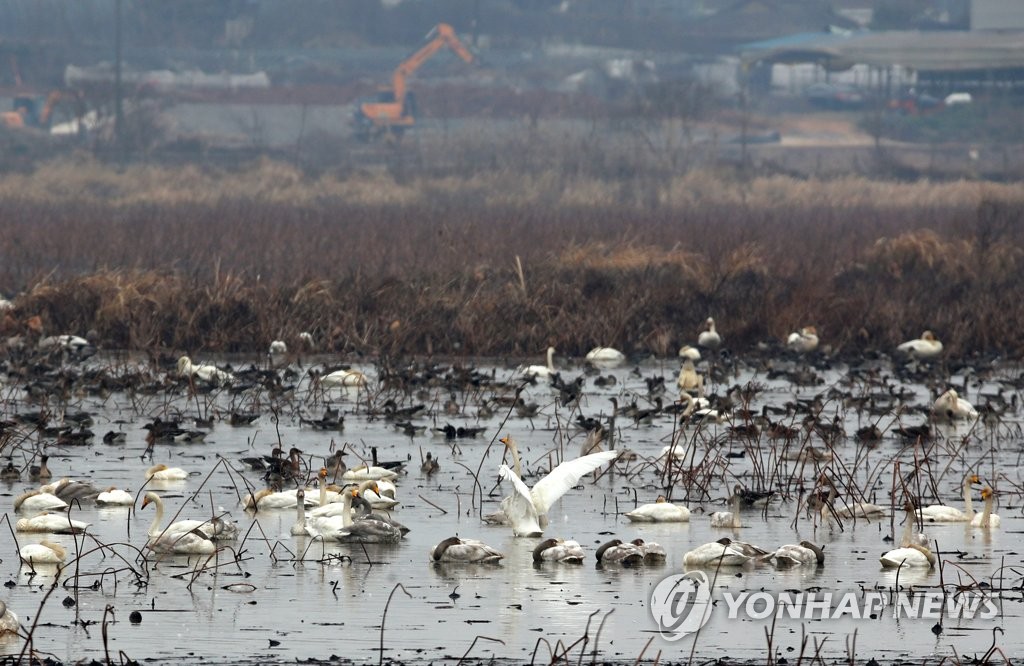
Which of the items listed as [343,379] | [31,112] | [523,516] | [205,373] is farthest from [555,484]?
[31,112]

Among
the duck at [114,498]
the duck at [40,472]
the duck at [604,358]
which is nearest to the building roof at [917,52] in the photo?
the duck at [604,358]

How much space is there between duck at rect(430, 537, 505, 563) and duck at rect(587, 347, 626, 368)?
40.8ft

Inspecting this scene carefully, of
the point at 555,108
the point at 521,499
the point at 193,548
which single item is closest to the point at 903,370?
the point at 521,499

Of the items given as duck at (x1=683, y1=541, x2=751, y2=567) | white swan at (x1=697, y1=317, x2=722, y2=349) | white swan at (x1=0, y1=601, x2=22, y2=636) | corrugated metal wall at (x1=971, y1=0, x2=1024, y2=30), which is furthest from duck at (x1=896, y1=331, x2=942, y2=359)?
corrugated metal wall at (x1=971, y1=0, x2=1024, y2=30)

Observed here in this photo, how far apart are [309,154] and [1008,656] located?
74669mm

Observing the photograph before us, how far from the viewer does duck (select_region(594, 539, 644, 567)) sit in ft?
36.4

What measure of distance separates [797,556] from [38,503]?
→ 4709mm

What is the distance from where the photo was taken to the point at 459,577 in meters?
10.7

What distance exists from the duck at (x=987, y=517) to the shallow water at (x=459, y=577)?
0.32 feet

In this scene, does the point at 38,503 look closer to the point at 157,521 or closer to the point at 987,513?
the point at 157,521

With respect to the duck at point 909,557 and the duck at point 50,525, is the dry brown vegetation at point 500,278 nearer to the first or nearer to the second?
the duck at point 50,525

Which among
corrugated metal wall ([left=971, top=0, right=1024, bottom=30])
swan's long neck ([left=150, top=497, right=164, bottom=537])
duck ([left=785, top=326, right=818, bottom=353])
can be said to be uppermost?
swan's long neck ([left=150, top=497, right=164, bottom=537])

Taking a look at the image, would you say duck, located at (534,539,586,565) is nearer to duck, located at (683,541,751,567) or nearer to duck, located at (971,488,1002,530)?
duck, located at (683,541,751,567)

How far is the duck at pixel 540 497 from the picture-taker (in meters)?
12.0
